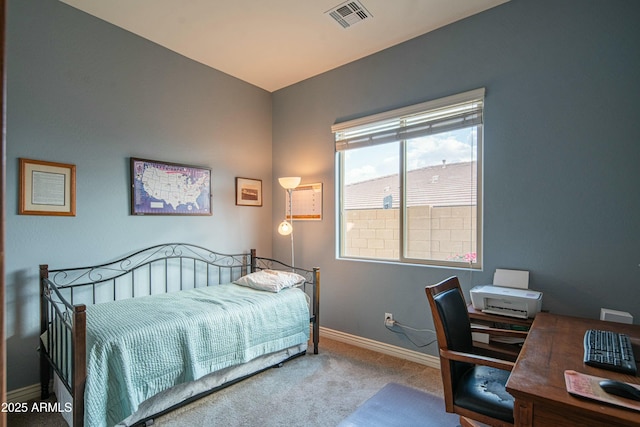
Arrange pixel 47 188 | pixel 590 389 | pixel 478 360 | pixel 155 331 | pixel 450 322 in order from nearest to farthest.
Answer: pixel 590 389, pixel 478 360, pixel 450 322, pixel 155 331, pixel 47 188

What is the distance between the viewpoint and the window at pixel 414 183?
8.35 ft

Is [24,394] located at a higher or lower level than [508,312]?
lower

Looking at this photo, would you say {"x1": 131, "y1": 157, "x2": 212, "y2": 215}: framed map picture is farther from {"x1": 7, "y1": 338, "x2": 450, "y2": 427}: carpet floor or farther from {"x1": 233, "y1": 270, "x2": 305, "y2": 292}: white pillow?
{"x1": 7, "y1": 338, "x2": 450, "y2": 427}: carpet floor

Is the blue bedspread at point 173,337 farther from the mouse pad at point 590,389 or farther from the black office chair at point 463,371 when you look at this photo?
the mouse pad at point 590,389

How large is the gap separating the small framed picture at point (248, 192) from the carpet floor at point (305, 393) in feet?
5.81

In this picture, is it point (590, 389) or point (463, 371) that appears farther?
point (463, 371)

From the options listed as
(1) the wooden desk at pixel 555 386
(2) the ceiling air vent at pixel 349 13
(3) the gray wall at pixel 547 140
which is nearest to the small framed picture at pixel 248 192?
(3) the gray wall at pixel 547 140

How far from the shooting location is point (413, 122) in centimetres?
281

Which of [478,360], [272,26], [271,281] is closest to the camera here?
[478,360]

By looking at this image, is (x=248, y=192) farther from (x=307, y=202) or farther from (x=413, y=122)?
(x=413, y=122)

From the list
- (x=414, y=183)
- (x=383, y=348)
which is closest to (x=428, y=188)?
(x=414, y=183)

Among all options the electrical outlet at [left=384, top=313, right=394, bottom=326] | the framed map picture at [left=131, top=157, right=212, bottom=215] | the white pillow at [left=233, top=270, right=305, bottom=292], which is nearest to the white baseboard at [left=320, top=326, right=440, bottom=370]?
the electrical outlet at [left=384, top=313, right=394, bottom=326]

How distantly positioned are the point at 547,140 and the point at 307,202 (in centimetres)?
224

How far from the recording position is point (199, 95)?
319 cm
